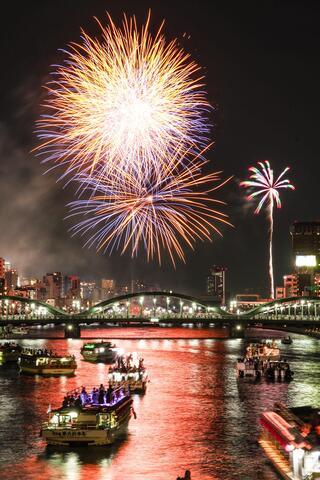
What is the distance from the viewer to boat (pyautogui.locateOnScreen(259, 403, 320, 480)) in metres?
27.8

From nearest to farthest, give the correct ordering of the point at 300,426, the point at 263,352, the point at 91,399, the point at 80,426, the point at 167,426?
the point at 300,426
the point at 80,426
the point at 91,399
the point at 167,426
the point at 263,352

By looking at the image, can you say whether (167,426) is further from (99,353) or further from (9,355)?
(9,355)

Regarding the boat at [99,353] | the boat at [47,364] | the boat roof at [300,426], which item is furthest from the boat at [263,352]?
the boat roof at [300,426]

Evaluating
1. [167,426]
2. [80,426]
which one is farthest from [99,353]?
[80,426]

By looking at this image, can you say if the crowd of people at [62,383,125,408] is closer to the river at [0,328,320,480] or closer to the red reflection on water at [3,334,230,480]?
the red reflection on water at [3,334,230,480]

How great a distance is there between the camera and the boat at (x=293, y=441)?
27.8 metres

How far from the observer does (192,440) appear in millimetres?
A: 42000

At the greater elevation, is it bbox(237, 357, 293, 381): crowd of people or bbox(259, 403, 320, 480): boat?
bbox(237, 357, 293, 381): crowd of people

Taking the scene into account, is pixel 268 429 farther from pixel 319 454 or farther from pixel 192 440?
pixel 319 454

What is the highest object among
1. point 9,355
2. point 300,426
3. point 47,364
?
point 9,355

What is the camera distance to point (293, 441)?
1215 inches

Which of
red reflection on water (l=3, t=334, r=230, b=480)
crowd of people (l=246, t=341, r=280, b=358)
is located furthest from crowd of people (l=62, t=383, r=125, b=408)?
crowd of people (l=246, t=341, r=280, b=358)

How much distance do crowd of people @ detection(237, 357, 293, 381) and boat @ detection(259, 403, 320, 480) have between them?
29.3 meters

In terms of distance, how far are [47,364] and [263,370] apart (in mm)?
20598
